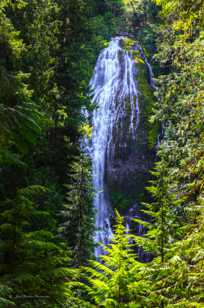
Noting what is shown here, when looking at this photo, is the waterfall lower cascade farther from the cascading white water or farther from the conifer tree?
the conifer tree

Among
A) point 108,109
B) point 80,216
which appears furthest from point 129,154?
point 80,216

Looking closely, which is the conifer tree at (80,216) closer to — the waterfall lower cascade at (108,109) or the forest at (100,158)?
the forest at (100,158)

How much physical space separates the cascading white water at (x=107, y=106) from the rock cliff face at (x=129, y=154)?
0.14m

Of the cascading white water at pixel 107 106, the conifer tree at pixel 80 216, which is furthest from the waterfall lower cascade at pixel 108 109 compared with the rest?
the conifer tree at pixel 80 216

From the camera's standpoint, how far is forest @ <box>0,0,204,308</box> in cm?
402

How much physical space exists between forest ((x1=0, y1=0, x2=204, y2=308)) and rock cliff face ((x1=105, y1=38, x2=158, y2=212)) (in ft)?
0.23

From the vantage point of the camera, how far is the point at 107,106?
78.8ft

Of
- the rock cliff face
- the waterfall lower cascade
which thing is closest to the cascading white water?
the waterfall lower cascade

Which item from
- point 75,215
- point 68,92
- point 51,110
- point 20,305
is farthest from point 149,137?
point 20,305

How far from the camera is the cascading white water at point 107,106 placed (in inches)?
818

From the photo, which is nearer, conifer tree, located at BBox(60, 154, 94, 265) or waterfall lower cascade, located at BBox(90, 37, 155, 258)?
conifer tree, located at BBox(60, 154, 94, 265)

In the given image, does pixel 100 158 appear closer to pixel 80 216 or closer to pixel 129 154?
pixel 129 154

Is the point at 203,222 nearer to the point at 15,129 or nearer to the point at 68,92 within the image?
the point at 15,129

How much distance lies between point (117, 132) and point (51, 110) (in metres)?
8.40
